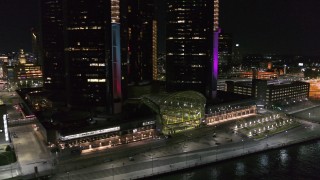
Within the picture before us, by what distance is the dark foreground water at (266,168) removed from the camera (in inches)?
1700

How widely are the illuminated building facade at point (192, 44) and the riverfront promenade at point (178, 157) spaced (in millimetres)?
28538

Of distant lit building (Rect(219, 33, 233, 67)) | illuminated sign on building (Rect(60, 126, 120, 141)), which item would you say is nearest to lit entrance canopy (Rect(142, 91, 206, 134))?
illuminated sign on building (Rect(60, 126, 120, 141))

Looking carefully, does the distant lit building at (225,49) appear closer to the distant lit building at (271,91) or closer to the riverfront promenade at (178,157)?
the distant lit building at (271,91)

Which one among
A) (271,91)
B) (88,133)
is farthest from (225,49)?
(88,133)

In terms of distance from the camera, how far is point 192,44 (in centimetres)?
8369

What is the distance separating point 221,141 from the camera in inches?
2205

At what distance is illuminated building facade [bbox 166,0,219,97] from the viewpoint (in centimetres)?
8219

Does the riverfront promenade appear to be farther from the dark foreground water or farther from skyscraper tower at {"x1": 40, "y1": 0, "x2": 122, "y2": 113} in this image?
skyscraper tower at {"x1": 40, "y1": 0, "x2": 122, "y2": 113}

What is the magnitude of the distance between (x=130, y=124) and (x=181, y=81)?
3478 centimetres

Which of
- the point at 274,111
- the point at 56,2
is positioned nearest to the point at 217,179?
the point at 274,111

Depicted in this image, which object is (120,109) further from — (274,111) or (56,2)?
(56,2)

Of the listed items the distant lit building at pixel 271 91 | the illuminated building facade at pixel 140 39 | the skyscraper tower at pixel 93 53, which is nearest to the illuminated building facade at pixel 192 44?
the illuminated building facade at pixel 140 39

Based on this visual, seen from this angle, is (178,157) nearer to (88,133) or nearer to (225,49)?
(88,133)

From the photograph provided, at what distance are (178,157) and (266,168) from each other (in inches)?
519
